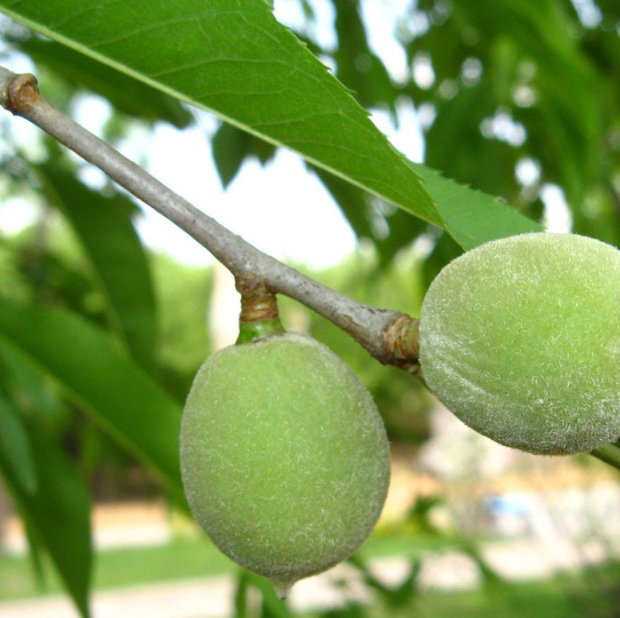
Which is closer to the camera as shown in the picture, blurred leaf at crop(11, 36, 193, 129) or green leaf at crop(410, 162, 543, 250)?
green leaf at crop(410, 162, 543, 250)

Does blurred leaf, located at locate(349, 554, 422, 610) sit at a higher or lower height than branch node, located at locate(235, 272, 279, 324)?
lower

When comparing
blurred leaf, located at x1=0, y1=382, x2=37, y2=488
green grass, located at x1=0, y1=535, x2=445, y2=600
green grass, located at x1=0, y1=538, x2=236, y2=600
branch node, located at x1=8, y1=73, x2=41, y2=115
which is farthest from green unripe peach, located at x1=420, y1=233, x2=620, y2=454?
green grass, located at x1=0, y1=538, x2=236, y2=600

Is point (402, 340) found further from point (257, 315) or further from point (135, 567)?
point (135, 567)

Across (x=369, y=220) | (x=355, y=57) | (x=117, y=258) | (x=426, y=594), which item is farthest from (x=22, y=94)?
(x=426, y=594)

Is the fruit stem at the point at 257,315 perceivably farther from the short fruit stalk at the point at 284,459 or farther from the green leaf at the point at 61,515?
the green leaf at the point at 61,515

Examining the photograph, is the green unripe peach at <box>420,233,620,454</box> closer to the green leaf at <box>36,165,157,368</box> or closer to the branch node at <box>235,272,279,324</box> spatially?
the branch node at <box>235,272,279,324</box>

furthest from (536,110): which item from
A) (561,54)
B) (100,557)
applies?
(100,557)
